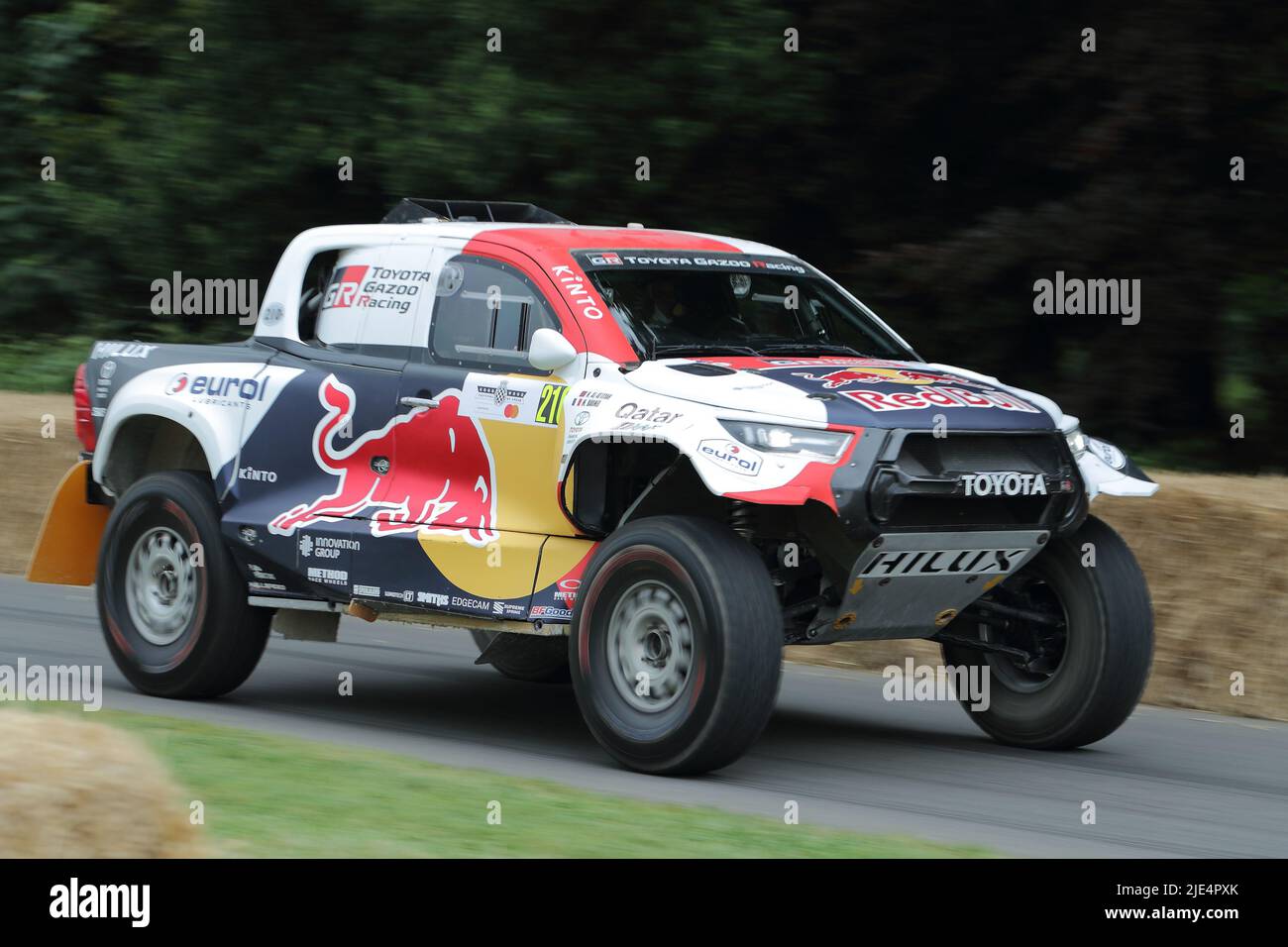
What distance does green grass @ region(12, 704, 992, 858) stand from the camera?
648 cm

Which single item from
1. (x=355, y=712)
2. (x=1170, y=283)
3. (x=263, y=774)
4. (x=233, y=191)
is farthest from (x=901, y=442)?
(x=233, y=191)

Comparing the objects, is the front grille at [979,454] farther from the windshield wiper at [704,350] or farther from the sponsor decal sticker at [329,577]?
the sponsor decal sticker at [329,577]

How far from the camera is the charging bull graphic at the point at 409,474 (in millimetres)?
8852

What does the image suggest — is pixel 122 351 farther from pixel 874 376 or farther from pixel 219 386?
pixel 874 376

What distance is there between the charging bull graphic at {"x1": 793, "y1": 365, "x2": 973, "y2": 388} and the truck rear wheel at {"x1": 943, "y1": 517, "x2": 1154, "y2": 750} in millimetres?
922

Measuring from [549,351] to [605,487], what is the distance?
0.64 m

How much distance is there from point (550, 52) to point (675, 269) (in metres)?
7.98

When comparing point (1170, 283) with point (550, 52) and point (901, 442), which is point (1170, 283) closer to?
point (550, 52)

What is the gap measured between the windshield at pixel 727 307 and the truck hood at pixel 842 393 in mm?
256

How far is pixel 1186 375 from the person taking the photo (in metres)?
15.1

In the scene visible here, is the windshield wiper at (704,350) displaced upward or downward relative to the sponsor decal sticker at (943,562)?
upward

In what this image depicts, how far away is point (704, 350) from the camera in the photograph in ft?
29.0

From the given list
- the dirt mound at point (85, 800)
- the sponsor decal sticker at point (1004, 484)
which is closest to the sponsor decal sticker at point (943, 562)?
the sponsor decal sticker at point (1004, 484)
